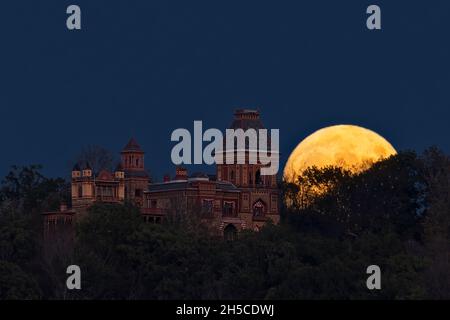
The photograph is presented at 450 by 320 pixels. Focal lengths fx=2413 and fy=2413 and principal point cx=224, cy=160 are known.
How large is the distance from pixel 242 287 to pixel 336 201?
2896cm

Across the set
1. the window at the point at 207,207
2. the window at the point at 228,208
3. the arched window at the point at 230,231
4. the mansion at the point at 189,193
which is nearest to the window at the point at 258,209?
the mansion at the point at 189,193

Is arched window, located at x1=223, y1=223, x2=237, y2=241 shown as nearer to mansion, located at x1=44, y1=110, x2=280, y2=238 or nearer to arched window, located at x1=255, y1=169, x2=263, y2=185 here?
mansion, located at x1=44, y1=110, x2=280, y2=238

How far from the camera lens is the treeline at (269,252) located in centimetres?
12306

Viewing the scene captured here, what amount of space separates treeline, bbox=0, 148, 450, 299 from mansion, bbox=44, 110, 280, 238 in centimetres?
349

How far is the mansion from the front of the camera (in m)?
150

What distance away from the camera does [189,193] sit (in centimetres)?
15338

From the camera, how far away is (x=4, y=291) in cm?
12488

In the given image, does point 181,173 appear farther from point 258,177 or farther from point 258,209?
point 258,177

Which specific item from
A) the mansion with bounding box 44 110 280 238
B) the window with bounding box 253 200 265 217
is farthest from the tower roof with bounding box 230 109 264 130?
the window with bounding box 253 200 265 217

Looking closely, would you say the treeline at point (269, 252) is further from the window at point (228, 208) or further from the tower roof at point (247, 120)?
the tower roof at point (247, 120)

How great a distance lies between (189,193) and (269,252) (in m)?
24.1
